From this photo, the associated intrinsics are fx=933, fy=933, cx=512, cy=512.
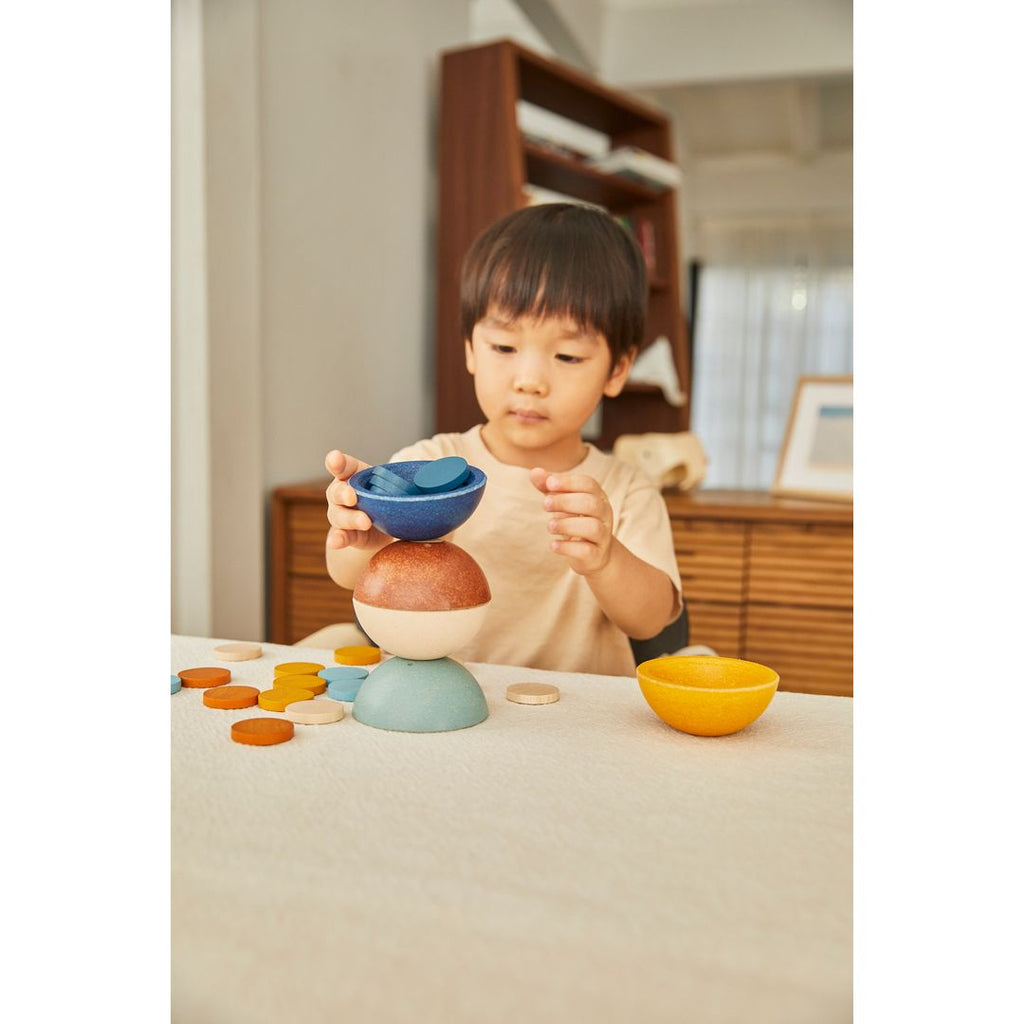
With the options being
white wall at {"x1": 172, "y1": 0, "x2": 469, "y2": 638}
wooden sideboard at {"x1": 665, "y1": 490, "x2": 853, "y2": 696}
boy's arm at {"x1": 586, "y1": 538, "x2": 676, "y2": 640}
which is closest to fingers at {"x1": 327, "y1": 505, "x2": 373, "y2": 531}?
boy's arm at {"x1": 586, "y1": 538, "x2": 676, "y2": 640}

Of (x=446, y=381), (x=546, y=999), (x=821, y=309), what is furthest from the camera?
(x=821, y=309)

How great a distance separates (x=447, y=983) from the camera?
333mm

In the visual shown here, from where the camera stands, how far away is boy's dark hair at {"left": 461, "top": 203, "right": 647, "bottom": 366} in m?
0.95

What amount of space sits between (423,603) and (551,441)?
0.52m

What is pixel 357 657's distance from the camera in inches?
29.7

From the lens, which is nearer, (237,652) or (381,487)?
(381,487)

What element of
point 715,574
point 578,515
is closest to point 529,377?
point 578,515

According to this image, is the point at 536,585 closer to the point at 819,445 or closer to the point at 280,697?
the point at 280,697

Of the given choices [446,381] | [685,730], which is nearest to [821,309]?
[446,381]

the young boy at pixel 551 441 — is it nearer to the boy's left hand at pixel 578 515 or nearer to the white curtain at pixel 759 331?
the boy's left hand at pixel 578 515

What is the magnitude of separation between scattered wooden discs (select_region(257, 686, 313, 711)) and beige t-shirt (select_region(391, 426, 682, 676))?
0.39 metres

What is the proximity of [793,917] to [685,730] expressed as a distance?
0.23m
